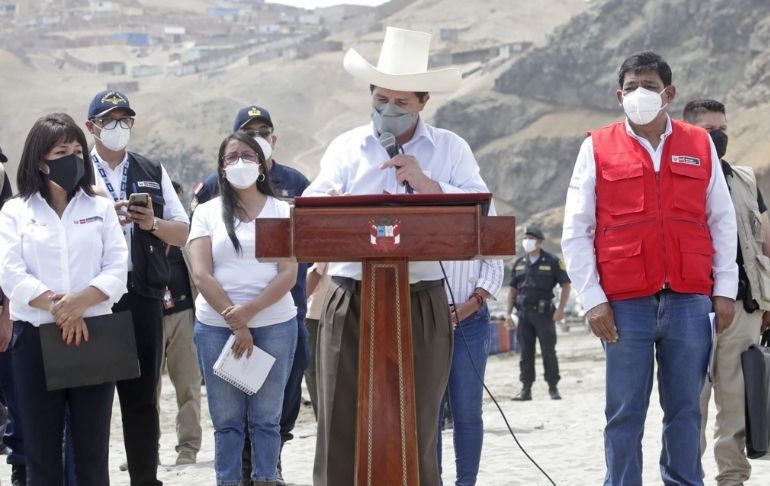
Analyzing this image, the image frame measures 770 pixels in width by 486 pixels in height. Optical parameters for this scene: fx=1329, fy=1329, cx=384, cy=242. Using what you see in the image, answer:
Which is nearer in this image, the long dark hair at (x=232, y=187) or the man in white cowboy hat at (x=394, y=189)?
the man in white cowboy hat at (x=394, y=189)

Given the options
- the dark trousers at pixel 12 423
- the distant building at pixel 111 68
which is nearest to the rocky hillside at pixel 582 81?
the dark trousers at pixel 12 423

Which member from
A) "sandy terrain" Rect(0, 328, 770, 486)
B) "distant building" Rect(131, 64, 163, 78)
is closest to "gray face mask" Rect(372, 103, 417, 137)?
"sandy terrain" Rect(0, 328, 770, 486)

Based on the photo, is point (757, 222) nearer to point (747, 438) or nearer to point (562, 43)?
point (747, 438)

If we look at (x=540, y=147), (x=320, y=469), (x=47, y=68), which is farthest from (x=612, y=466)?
(x=47, y=68)

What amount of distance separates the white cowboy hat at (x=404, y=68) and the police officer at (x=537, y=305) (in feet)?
36.8

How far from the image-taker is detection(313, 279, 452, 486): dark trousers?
5508 millimetres

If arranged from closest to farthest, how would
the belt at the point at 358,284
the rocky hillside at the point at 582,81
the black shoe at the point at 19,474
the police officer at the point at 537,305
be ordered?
1. the belt at the point at 358,284
2. the black shoe at the point at 19,474
3. the police officer at the point at 537,305
4. the rocky hillside at the point at 582,81

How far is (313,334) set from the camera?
10039 mm

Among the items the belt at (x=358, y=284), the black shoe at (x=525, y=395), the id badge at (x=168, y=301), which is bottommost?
the black shoe at (x=525, y=395)

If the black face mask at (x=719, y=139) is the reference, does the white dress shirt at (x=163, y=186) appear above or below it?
below

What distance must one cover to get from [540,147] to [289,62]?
59892mm

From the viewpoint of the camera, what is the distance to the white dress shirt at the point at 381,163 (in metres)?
5.92

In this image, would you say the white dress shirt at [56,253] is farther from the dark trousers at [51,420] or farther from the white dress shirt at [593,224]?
the white dress shirt at [593,224]

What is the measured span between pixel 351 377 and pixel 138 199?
7.73 feet
